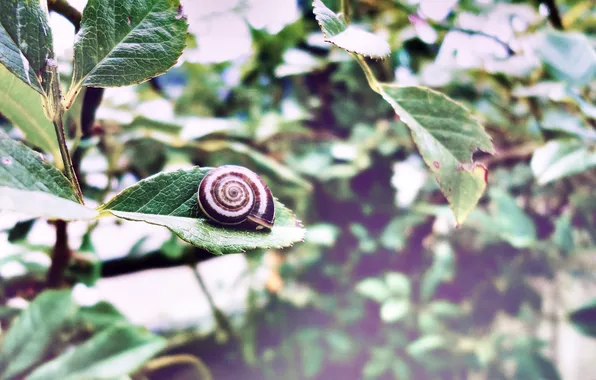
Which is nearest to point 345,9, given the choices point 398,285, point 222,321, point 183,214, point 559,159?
point 183,214

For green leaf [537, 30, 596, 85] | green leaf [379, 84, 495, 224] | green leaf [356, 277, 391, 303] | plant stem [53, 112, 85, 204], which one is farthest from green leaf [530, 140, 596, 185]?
plant stem [53, 112, 85, 204]

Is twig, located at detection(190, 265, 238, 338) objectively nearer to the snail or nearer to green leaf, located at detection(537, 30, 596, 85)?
the snail

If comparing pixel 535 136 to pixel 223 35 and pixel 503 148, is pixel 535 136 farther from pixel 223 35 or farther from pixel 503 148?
pixel 223 35

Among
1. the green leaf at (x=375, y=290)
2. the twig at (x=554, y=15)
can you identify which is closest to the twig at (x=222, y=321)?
the green leaf at (x=375, y=290)

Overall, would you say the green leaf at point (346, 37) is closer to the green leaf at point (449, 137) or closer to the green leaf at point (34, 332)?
the green leaf at point (449, 137)

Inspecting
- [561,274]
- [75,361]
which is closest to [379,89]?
[75,361]

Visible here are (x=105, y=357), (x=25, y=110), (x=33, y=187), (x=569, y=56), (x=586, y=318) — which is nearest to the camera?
(x=33, y=187)

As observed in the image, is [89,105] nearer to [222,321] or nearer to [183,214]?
[183,214]
